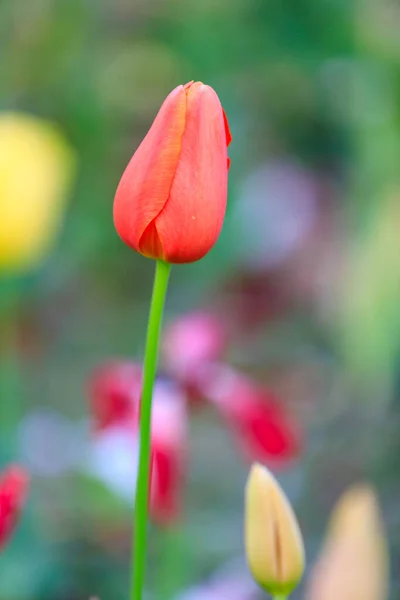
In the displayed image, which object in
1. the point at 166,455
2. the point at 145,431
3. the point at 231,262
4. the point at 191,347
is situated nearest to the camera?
the point at 145,431

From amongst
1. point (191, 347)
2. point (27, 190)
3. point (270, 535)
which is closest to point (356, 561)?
point (270, 535)

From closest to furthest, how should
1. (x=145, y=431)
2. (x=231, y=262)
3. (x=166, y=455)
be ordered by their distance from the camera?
(x=145, y=431) → (x=166, y=455) → (x=231, y=262)

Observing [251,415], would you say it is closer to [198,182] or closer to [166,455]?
[166,455]

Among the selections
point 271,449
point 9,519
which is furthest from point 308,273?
point 9,519

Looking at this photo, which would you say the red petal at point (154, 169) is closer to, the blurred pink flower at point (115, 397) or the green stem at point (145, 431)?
the green stem at point (145, 431)

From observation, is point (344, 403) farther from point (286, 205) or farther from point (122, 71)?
point (122, 71)

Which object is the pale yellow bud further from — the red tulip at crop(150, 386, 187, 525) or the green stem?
the red tulip at crop(150, 386, 187, 525)

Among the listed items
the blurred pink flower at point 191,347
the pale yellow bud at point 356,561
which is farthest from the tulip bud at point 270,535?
the blurred pink flower at point 191,347

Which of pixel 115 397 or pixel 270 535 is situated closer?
pixel 270 535
